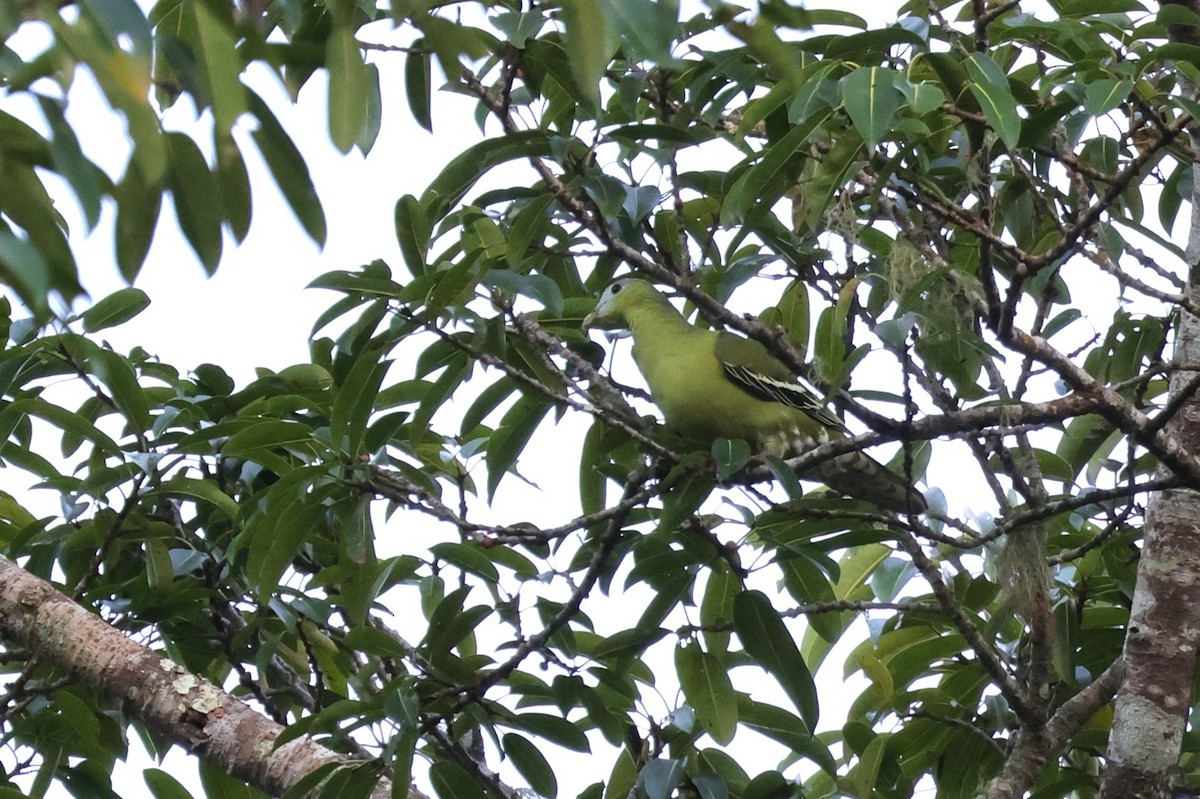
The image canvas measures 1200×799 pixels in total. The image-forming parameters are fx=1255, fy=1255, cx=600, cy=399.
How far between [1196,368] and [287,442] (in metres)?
1.75

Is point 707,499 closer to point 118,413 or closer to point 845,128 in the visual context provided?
point 845,128

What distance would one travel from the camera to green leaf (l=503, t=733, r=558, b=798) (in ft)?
8.46

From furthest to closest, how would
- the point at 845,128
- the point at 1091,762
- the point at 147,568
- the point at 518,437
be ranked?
the point at 1091,762
the point at 147,568
the point at 518,437
the point at 845,128

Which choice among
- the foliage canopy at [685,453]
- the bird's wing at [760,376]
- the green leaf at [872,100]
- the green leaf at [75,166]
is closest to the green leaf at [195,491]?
the foliage canopy at [685,453]

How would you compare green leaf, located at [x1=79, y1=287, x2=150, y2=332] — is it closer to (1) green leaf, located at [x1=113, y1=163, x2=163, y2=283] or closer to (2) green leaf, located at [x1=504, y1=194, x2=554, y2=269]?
(2) green leaf, located at [x1=504, y1=194, x2=554, y2=269]

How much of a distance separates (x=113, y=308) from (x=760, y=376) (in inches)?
67.5

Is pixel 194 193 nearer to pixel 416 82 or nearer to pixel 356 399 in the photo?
pixel 356 399

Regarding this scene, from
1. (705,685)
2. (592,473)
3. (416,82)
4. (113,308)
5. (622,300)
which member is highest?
(622,300)

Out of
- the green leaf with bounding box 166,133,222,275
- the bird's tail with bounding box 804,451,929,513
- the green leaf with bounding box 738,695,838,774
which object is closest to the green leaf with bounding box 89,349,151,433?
the green leaf with bounding box 738,695,838,774

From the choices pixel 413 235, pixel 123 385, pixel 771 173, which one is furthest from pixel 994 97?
pixel 123 385

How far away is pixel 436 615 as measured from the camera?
240cm

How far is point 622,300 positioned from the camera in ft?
12.3

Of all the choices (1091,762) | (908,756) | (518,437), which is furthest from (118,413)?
(1091,762)

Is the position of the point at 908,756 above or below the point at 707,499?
below
